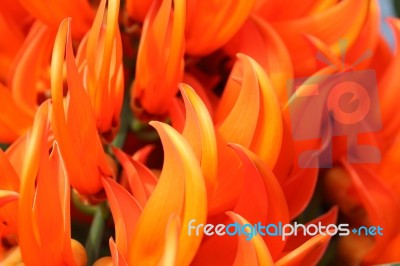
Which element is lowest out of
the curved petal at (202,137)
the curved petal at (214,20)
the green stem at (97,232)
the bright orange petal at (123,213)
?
the green stem at (97,232)

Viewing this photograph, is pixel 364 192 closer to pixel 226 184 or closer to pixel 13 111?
pixel 226 184

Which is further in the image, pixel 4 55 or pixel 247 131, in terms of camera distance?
pixel 4 55

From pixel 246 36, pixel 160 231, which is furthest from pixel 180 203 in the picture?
pixel 246 36

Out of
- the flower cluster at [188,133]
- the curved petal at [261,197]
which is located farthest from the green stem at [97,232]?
the curved petal at [261,197]

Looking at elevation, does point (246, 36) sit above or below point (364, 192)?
above

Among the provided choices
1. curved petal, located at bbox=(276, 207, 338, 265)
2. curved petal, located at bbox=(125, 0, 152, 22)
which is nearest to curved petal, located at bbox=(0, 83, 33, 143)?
curved petal, located at bbox=(125, 0, 152, 22)

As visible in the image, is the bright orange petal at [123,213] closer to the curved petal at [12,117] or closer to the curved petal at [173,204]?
→ the curved petal at [173,204]

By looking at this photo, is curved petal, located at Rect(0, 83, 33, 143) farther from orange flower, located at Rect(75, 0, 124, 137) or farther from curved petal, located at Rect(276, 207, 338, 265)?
curved petal, located at Rect(276, 207, 338, 265)
